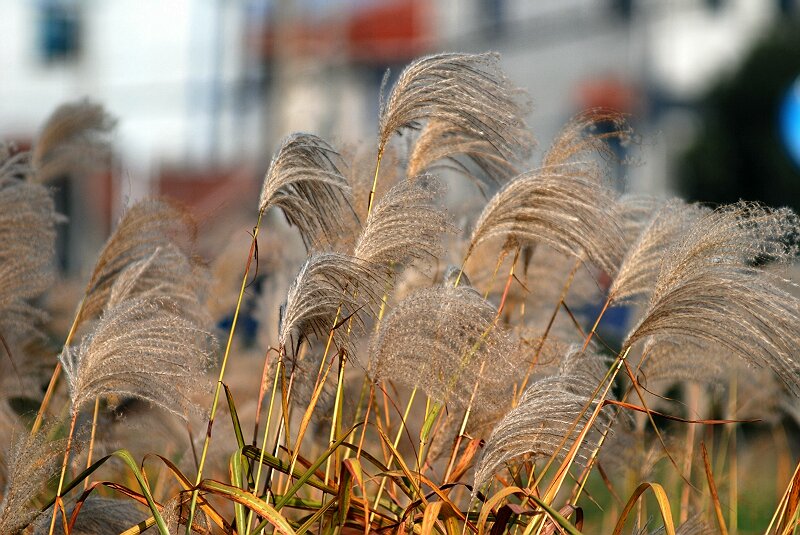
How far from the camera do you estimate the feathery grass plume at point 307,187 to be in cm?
275

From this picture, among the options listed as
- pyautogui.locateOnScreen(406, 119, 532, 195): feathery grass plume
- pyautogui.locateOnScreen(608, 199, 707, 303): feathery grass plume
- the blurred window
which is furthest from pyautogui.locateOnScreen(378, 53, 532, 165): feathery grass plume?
the blurred window

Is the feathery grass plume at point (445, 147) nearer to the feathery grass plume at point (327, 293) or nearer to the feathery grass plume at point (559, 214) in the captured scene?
the feathery grass plume at point (559, 214)

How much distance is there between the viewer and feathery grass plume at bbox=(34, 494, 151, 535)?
2.74 metres

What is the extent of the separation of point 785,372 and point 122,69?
993 inches

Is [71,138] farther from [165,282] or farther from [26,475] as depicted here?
[26,475]

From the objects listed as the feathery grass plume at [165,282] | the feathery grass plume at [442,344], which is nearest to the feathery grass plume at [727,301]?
the feathery grass plume at [442,344]

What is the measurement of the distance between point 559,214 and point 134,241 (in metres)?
1.17

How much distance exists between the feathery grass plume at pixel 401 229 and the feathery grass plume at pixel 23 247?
43.5 inches

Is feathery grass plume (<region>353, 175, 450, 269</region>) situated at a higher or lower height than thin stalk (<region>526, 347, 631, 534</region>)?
higher

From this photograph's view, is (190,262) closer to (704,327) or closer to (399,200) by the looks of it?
(399,200)

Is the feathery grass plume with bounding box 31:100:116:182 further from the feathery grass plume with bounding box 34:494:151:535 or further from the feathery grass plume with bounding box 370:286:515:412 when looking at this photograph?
the feathery grass plume with bounding box 370:286:515:412

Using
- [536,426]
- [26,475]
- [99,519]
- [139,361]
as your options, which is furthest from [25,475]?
[536,426]

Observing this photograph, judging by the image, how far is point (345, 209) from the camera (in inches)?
129

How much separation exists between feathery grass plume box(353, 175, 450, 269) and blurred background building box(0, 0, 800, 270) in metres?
14.8
